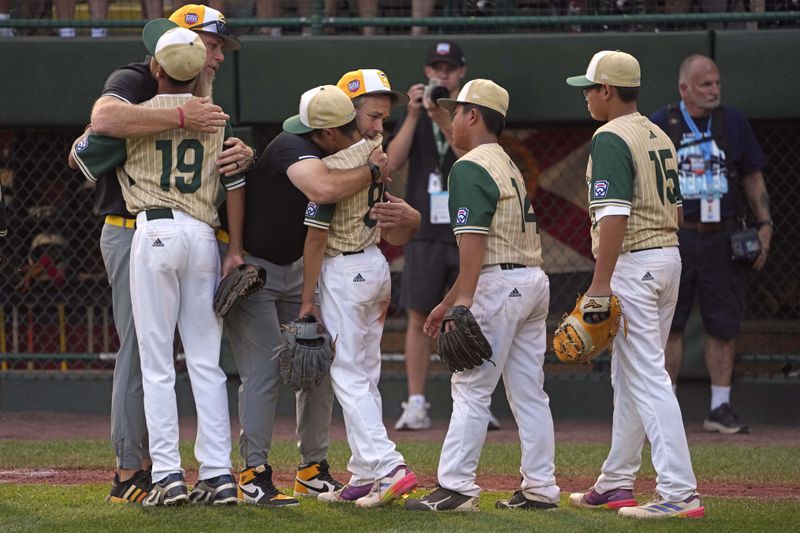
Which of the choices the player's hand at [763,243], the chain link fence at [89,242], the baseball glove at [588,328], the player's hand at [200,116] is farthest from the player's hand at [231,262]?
the player's hand at [763,243]

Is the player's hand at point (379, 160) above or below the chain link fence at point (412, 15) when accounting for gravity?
below

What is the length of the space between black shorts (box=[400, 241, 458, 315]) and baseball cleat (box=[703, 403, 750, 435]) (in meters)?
1.83

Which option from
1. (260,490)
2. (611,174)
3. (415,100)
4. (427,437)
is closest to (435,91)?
(415,100)

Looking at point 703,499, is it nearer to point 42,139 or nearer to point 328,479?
point 328,479

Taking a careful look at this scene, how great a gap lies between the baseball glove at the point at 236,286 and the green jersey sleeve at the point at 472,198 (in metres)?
0.85

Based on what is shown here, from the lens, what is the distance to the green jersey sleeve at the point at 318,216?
16.8ft

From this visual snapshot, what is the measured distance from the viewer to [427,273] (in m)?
Answer: 7.82

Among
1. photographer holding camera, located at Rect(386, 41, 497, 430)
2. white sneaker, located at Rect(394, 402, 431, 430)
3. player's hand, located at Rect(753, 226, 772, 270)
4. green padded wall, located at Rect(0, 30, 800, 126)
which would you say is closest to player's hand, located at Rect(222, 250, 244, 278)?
photographer holding camera, located at Rect(386, 41, 497, 430)

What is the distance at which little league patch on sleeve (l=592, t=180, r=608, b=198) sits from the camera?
506 centimetres

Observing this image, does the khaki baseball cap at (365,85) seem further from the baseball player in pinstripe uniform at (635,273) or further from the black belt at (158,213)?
the black belt at (158,213)

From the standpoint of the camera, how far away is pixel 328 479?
5.59 metres

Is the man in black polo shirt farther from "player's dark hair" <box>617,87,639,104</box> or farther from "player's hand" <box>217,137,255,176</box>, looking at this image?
"player's dark hair" <box>617,87,639,104</box>

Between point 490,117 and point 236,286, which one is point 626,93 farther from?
point 236,286

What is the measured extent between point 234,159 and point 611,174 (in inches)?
61.4
